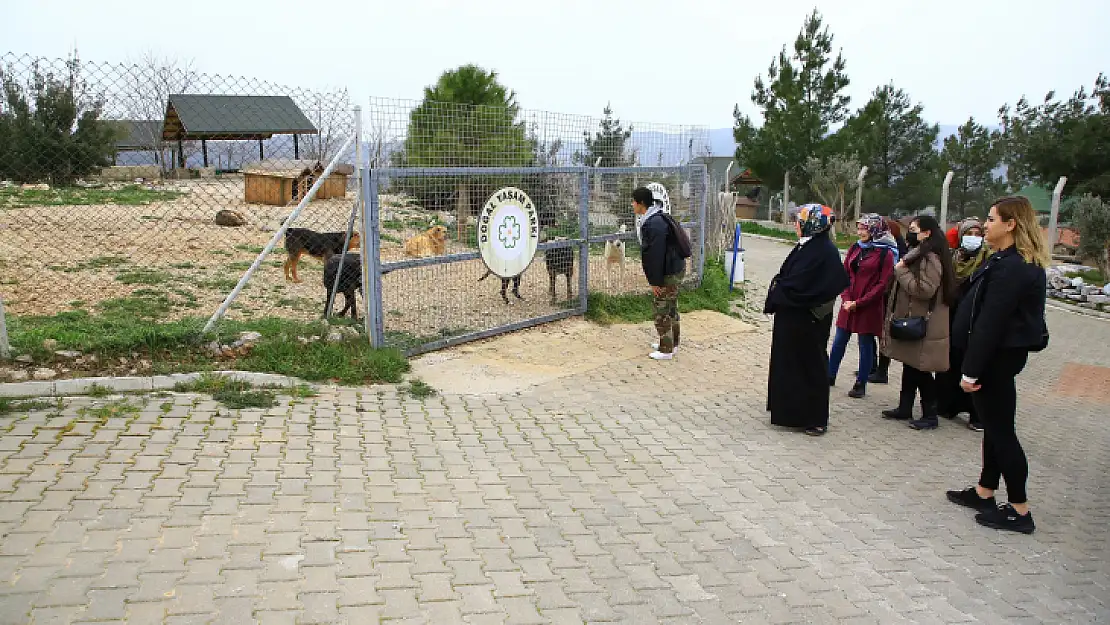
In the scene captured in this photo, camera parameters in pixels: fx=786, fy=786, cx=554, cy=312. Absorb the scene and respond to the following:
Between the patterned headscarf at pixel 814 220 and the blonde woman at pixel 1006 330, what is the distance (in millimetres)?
1424

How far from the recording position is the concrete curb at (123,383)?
5.31 metres

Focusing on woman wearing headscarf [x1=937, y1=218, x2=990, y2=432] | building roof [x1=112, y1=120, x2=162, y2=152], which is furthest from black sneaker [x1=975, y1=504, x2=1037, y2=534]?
building roof [x1=112, y1=120, x2=162, y2=152]

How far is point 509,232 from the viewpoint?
7988 millimetres

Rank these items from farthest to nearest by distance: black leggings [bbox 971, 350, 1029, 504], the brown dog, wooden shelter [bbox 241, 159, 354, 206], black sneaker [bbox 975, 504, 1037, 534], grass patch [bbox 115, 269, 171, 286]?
wooden shelter [bbox 241, 159, 354, 206]
grass patch [bbox 115, 269, 171, 286]
the brown dog
black sneaker [bbox 975, 504, 1037, 534]
black leggings [bbox 971, 350, 1029, 504]

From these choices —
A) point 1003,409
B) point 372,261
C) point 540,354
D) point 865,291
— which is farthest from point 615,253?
point 1003,409

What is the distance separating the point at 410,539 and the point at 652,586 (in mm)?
1233

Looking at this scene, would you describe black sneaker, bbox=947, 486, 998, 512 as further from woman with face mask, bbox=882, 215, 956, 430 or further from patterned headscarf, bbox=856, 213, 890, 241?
patterned headscarf, bbox=856, 213, 890, 241

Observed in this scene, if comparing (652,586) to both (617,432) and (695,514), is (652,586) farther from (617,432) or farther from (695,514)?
(617,432)

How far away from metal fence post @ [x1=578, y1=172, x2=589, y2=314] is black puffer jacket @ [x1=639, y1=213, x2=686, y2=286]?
131 cm

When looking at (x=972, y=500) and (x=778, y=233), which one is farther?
(x=778, y=233)

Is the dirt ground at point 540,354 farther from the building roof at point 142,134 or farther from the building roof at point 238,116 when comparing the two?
the building roof at point 142,134

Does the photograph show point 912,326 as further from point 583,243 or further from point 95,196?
point 95,196

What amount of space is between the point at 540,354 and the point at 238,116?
360cm

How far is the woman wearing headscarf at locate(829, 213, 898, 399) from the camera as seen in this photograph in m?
7.01
